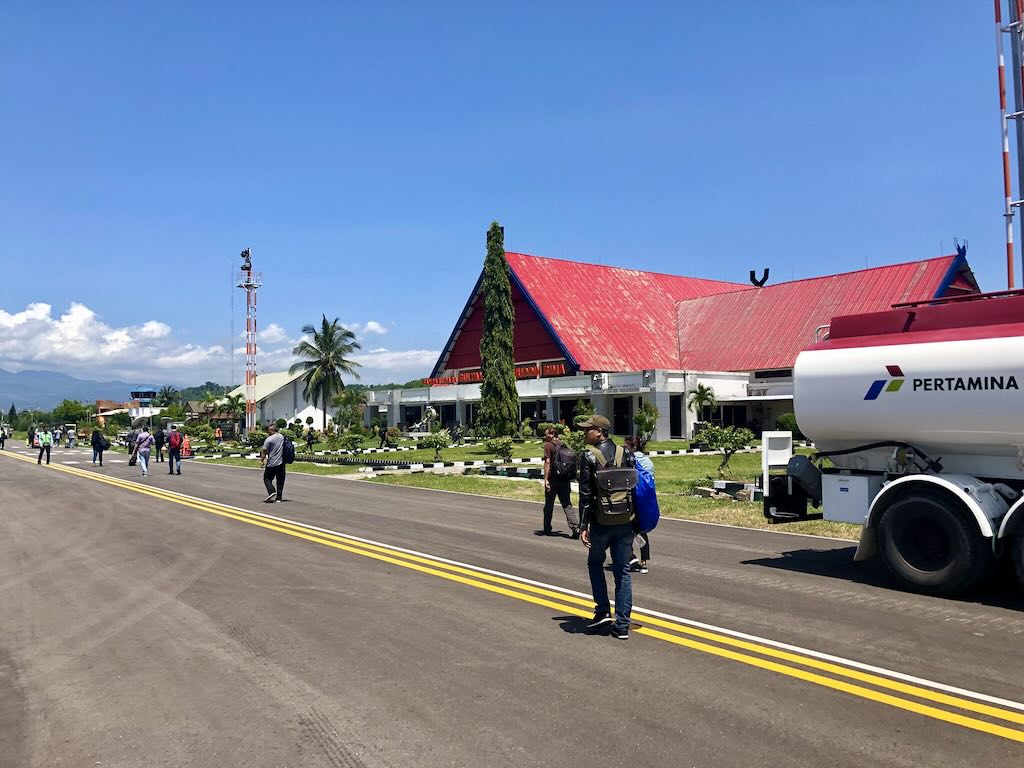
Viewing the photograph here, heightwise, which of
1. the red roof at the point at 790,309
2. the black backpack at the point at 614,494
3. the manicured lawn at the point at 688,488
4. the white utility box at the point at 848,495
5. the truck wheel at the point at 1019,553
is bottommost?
the manicured lawn at the point at 688,488

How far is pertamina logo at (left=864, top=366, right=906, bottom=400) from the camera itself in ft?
29.4

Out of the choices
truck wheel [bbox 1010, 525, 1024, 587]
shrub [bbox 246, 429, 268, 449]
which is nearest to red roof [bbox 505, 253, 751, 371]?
shrub [bbox 246, 429, 268, 449]

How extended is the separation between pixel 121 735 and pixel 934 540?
25.9 feet

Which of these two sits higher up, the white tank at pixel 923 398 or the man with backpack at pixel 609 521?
the white tank at pixel 923 398

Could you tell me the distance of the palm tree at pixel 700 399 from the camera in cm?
4056

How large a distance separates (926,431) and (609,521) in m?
4.58

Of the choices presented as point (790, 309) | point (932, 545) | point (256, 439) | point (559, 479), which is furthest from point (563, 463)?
point (790, 309)

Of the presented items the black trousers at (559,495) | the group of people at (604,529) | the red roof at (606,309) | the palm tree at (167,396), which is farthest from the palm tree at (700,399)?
the palm tree at (167,396)

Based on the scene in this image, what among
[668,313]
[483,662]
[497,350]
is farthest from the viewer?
[668,313]

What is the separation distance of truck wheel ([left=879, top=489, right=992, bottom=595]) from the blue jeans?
3.71 m

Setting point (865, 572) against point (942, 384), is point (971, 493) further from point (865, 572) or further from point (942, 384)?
point (865, 572)

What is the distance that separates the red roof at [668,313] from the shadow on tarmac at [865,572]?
3355 cm

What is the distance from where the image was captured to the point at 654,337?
52.1 meters

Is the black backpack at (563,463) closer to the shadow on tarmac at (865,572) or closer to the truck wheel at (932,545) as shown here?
the shadow on tarmac at (865,572)
